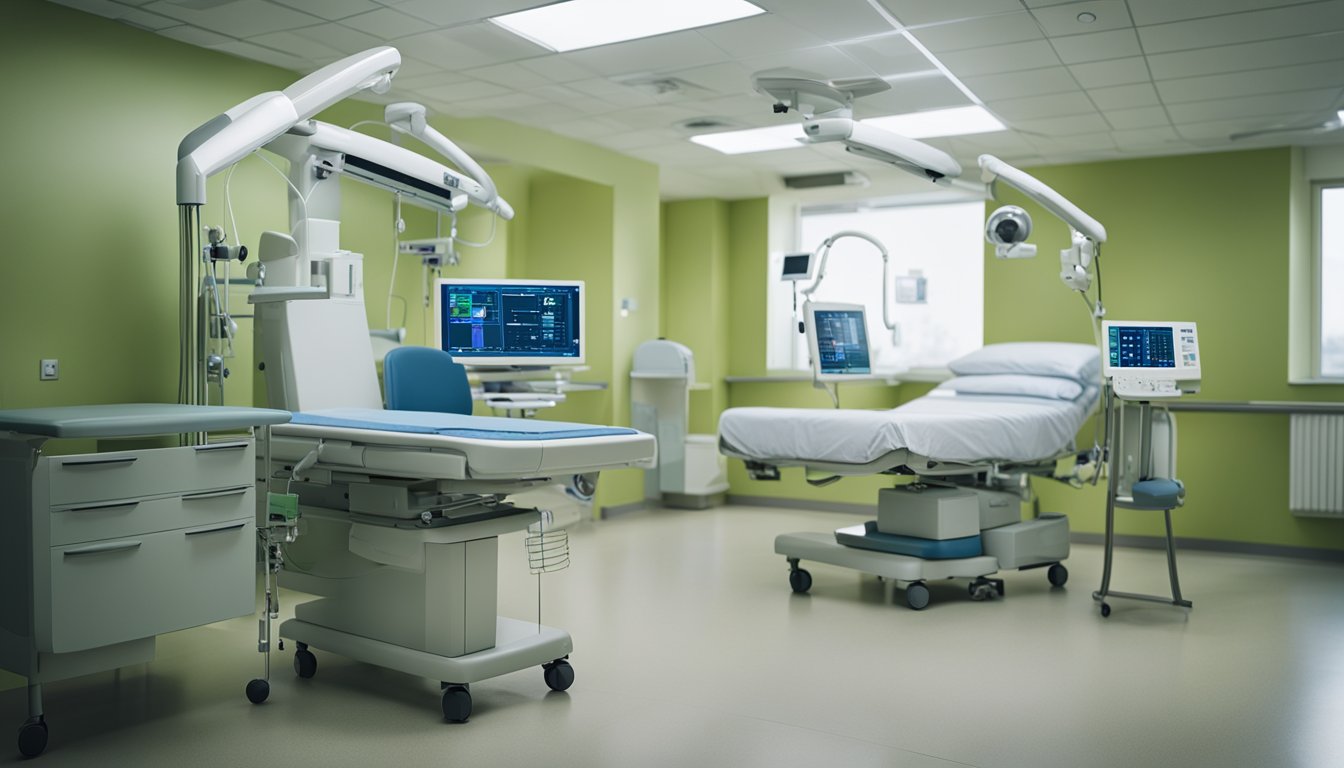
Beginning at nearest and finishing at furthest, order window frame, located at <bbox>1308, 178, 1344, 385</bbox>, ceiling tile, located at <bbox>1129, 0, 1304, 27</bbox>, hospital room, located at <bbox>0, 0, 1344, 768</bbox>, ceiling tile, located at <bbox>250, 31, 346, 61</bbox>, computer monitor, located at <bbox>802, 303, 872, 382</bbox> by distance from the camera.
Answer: hospital room, located at <bbox>0, 0, 1344, 768</bbox> → ceiling tile, located at <bbox>1129, 0, 1304, 27</bbox> → ceiling tile, located at <bbox>250, 31, 346, 61</bbox> → computer monitor, located at <bbox>802, 303, 872, 382</bbox> → window frame, located at <bbox>1308, 178, 1344, 385</bbox>

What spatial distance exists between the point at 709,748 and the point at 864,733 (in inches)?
20.8

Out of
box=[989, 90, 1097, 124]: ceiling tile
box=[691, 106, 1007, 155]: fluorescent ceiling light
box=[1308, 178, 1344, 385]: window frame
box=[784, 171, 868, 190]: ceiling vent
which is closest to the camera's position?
box=[989, 90, 1097, 124]: ceiling tile

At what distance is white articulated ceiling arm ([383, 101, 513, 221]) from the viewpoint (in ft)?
15.6

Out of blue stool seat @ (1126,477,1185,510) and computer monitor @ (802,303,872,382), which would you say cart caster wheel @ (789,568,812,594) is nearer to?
computer monitor @ (802,303,872,382)

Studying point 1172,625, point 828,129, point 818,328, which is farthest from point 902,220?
point 1172,625

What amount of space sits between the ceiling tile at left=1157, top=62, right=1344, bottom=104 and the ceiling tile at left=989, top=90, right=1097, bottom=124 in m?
0.44

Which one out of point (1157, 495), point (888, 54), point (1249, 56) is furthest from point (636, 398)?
point (1249, 56)

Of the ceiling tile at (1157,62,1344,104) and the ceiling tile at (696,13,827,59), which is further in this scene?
the ceiling tile at (1157,62,1344,104)

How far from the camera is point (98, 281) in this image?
4660 mm

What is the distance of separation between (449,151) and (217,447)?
2.19 metres

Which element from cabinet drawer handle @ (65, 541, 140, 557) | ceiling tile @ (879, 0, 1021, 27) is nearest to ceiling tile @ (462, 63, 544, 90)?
ceiling tile @ (879, 0, 1021, 27)

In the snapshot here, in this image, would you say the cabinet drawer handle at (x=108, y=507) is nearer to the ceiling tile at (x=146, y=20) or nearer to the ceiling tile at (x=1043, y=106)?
the ceiling tile at (x=146, y=20)

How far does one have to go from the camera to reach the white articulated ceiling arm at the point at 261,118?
359 cm

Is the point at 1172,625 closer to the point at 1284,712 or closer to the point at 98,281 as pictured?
the point at 1284,712
